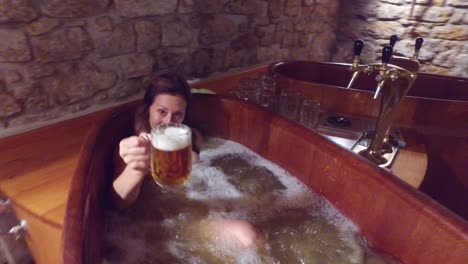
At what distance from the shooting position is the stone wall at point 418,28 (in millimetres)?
3295

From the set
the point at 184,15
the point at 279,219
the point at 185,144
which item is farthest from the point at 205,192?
the point at 184,15

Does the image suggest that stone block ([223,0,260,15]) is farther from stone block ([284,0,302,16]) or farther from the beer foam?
the beer foam

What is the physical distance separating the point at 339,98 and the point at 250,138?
592 millimetres

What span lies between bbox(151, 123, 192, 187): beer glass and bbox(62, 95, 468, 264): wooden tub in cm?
25

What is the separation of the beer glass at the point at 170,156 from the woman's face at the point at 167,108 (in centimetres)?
35

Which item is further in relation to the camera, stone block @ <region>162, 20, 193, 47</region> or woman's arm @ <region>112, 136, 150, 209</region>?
stone block @ <region>162, 20, 193, 47</region>

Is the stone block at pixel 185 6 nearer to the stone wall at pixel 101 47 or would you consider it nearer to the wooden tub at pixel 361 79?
the stone wall at pixel 101 47

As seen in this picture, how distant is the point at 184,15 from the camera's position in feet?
6.86

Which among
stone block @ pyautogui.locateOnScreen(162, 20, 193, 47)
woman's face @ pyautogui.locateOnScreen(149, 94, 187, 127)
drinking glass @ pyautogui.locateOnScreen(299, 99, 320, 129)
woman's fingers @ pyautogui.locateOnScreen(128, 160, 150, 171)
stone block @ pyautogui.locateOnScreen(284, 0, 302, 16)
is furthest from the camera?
stone block @ pyautogui.locateOnScreen(284, 0, 302, 16)

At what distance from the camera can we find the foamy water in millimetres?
1139

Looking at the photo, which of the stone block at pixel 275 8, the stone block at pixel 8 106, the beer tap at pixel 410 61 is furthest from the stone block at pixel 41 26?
the beer tap at pixel 410 61

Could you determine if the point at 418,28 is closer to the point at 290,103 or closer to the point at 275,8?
the point at 275,8

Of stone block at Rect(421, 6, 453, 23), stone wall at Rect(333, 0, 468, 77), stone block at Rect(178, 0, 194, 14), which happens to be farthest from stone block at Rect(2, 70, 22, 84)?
stone block at Rect(421, 6, 453, 23)

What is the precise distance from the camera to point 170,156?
0.89 m
